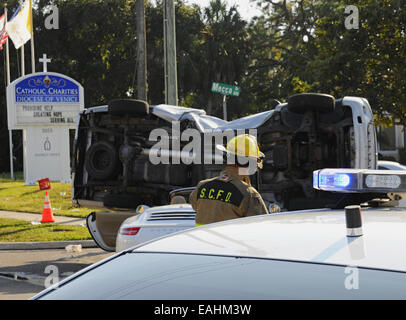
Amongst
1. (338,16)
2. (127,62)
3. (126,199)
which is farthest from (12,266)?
(127,62)

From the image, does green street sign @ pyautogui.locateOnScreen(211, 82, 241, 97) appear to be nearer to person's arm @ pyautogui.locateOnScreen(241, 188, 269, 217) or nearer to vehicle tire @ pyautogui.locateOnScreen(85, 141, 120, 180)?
vehicle tire @ pyautogui.locateOnScreen(85, 141, 120, 180)

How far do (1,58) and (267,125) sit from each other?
3684 centimetres

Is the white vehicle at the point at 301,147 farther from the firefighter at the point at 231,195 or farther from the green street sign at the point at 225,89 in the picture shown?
the green street sign at the point at 225,89

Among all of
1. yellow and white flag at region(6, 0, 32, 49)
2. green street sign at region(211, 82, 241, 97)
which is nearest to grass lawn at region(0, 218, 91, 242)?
green street sign at region(211, 82, 241, 97)

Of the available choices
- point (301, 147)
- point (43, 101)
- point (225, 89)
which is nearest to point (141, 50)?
point (225, 89)

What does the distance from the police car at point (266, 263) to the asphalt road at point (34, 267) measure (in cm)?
523

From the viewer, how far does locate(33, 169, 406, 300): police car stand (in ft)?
6.01

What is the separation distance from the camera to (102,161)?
11.3 m

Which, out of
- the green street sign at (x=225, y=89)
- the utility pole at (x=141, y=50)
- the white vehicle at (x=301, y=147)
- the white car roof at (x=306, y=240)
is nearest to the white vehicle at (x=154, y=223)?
the white vehicle at (x=301, y=147)

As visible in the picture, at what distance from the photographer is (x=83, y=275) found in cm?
244

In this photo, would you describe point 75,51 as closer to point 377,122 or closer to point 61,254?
point 377,122

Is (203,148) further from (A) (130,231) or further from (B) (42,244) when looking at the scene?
(B) (42,244)

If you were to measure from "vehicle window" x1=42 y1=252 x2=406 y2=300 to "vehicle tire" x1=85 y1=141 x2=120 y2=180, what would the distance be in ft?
28.7
